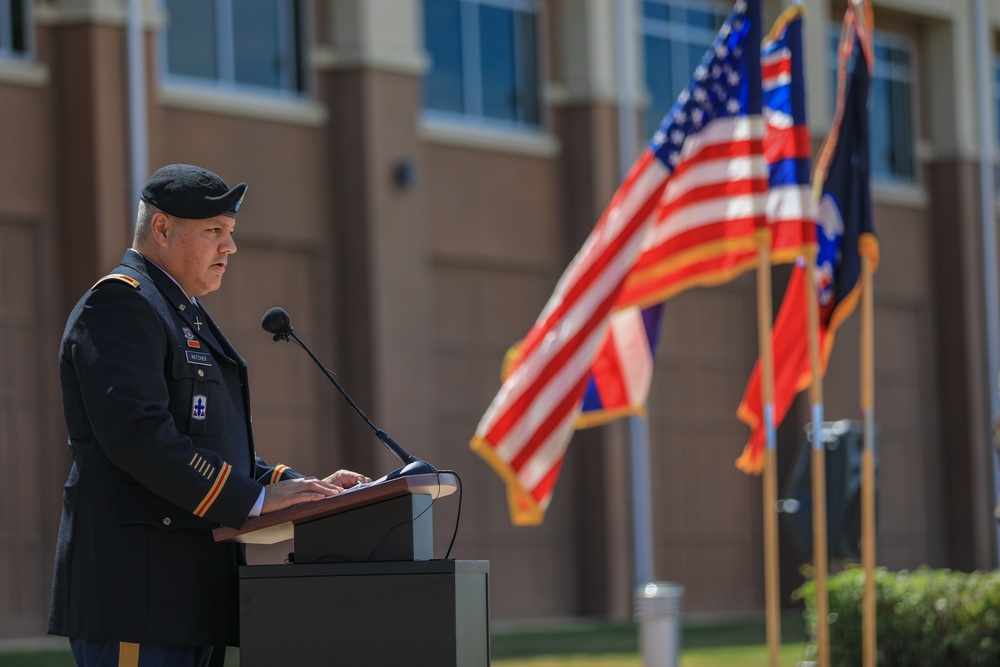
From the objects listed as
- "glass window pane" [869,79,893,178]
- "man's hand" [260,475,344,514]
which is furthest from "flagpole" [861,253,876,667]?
"glass window pane" [869,79,893,178]

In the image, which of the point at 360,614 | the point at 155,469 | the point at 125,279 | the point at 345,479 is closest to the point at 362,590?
the point at 360,614

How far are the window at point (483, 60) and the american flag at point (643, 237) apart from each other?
1087cm

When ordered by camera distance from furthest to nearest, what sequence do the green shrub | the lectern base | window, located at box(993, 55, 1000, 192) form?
window, located at box(993, 55, 1000, 192) → the green shrub → the lectern base

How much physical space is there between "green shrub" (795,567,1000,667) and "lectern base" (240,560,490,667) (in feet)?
22.7

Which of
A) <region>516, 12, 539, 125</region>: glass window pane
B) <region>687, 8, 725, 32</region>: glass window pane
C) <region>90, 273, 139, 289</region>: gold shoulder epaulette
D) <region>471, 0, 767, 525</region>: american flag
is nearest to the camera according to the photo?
<region>90, 273, 139, 289</region>: gold shoulder epaulette

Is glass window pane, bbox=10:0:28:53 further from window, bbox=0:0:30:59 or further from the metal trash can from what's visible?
the metal trash can

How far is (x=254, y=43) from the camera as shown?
62.6 ft

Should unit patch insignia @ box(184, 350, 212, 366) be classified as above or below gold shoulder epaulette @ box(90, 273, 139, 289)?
below

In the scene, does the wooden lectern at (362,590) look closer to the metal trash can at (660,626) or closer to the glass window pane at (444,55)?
the metal trash can at (660,626)

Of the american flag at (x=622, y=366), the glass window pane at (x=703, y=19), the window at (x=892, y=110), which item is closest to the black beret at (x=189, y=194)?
the american flag at (x=622, y=366)

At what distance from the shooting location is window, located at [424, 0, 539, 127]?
20.7 m

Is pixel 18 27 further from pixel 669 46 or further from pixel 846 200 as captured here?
pixel 846 200

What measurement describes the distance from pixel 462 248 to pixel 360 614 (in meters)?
16.5

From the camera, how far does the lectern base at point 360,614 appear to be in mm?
4125
